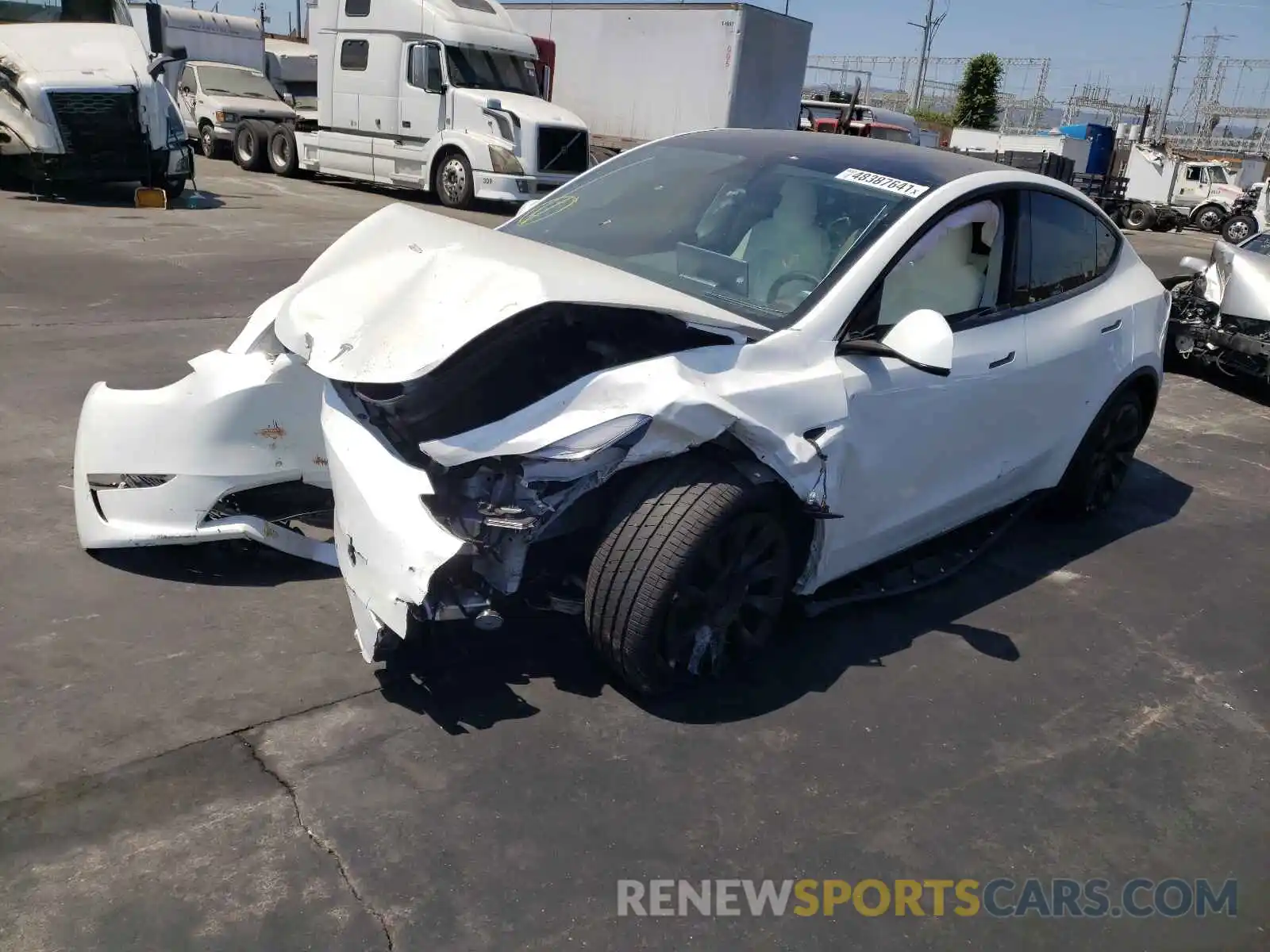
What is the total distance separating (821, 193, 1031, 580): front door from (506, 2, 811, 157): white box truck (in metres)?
15.6

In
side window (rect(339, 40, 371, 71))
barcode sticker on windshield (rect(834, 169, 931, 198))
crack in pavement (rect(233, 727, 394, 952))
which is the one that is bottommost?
crack in pavement (rect(233, 727, 394, 952))

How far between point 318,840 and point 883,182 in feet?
9.73

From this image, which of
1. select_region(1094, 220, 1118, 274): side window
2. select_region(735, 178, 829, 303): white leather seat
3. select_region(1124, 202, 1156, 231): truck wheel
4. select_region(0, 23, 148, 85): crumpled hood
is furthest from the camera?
select_region(1124, 202, 1156, 231): truck wheel

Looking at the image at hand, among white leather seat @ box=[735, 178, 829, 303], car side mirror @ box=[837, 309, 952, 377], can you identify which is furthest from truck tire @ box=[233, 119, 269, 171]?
car side mirror @ box=[837, 309, 952, 377]

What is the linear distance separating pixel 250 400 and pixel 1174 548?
4.45 meters

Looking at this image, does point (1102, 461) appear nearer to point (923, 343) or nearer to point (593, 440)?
point (923, 343)

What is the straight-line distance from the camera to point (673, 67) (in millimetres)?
19469

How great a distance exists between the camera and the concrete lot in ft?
8.31

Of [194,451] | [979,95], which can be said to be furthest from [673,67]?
[979,95]

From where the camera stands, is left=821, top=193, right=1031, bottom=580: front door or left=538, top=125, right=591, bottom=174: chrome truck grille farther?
left=538, top=125, right=591, bottom=174: chrome truck grille

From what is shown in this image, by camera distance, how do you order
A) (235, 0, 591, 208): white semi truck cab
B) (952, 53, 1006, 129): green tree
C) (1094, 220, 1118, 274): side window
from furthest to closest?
(952, 53, 1006, 129): green tree
(235, 0, 591, 208): white semi truck cab
(1094, 220, 1118, 274): side window

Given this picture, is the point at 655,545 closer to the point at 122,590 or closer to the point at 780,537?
the point at 780,537

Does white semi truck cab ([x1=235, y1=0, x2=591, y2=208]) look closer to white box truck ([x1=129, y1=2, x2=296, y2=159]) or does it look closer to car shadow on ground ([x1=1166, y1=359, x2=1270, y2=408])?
white box truck ([x1=129, y1=2, x2=296, y2=159])

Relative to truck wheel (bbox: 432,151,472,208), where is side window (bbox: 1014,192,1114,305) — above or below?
above
